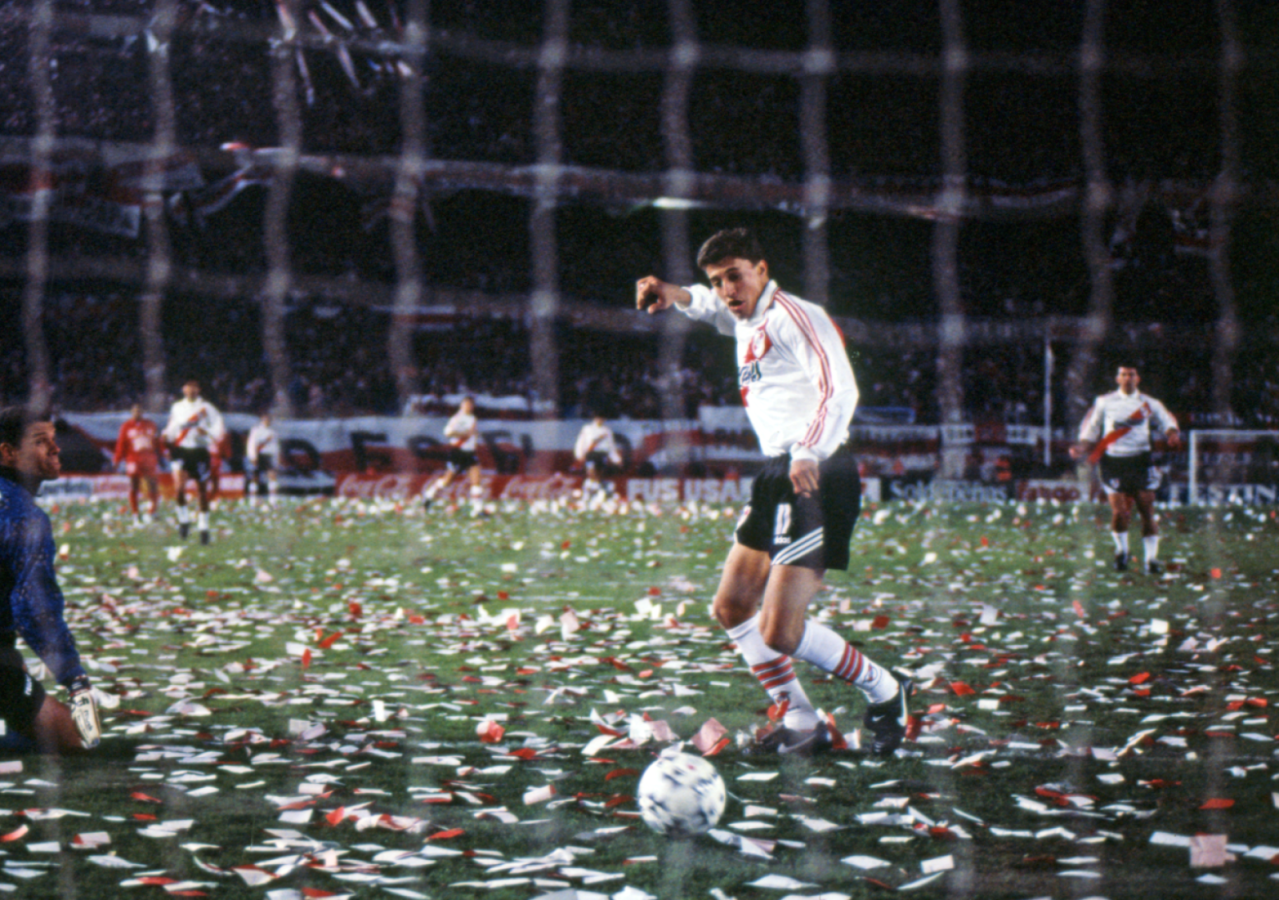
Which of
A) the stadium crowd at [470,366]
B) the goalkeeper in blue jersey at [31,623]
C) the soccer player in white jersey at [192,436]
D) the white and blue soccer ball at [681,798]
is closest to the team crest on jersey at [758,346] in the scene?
the white and blue soccer ball at [681,798]

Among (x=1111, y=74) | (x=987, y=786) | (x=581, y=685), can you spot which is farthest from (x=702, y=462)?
(x=987, y=786)

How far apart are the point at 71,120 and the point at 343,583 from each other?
18760 millimetres

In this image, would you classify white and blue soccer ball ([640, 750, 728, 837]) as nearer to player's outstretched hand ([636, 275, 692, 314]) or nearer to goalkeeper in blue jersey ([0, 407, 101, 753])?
player's outstretched hand ([636, 275, 692, 314])

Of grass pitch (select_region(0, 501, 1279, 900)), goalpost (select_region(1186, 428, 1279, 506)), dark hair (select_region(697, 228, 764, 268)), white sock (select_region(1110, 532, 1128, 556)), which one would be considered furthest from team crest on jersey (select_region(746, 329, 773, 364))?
goalpost (select_region(1186, 428, 1279, 506))

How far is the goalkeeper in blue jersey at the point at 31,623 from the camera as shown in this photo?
4.47m

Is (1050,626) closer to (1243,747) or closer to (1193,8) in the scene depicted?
(1243,747)

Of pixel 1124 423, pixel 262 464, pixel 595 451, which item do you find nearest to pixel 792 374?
pixel 1124 423

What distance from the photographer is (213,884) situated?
3178 millimetres

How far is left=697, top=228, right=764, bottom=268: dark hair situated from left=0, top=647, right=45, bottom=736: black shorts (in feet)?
9.56

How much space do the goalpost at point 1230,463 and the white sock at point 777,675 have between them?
19.1 meters

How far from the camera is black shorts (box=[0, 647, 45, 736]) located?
14.6ft

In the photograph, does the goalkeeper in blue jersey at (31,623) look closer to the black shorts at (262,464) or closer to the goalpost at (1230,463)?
the black shorts at (262,464)

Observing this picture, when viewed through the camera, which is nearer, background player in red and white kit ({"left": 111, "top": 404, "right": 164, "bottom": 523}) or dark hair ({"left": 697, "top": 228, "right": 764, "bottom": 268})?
dark hair ({"left": 697, "top": 228, "right": 764, "bottom": 268})

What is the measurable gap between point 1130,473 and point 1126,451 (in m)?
0.20
